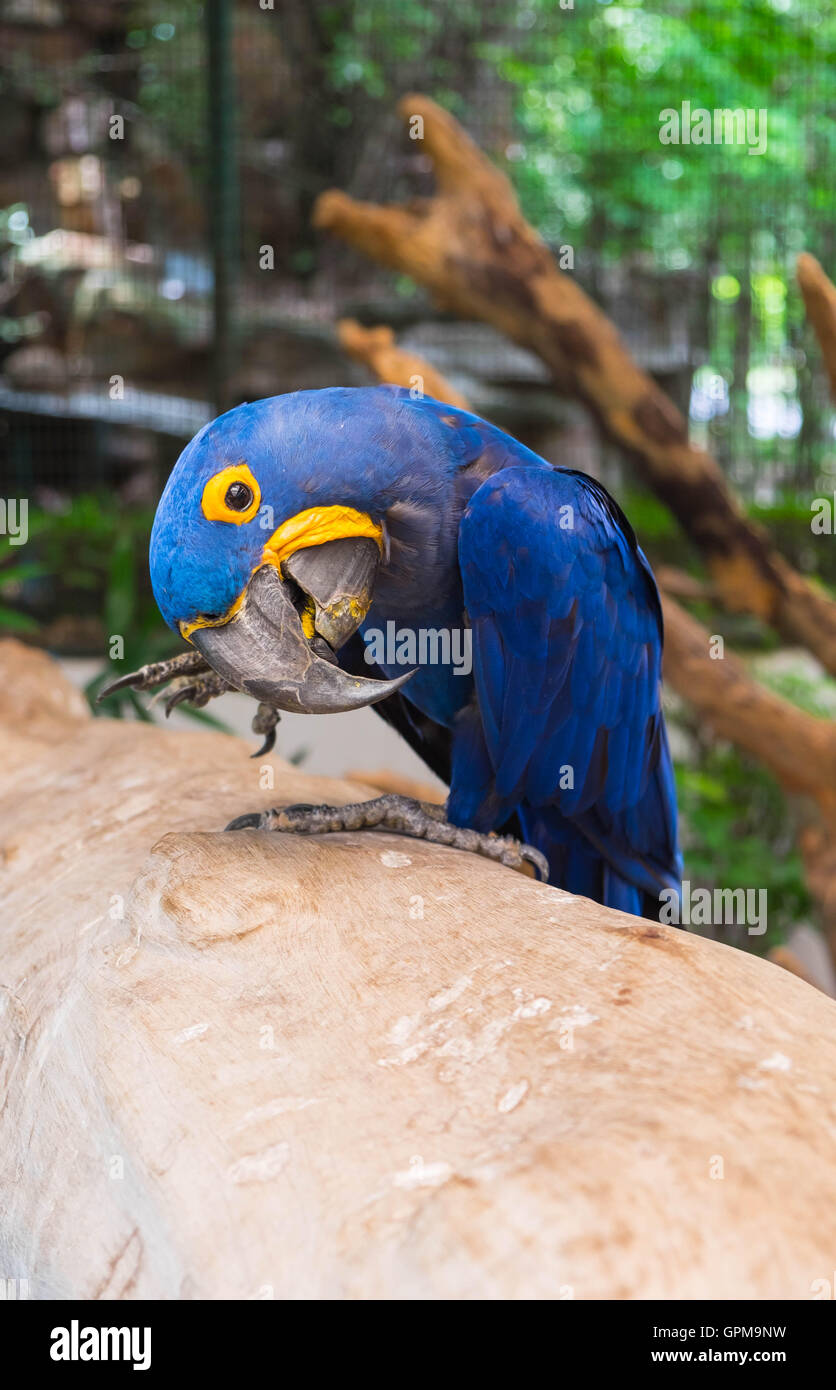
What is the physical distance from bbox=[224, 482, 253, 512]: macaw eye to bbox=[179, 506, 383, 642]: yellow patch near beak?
0.05 meters

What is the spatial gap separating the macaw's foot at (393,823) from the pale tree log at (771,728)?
123 centimetres

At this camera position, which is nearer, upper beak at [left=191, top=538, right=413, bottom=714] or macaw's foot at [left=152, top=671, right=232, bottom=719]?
upper beak at [left=191, top=538, right=413, bottom=714]

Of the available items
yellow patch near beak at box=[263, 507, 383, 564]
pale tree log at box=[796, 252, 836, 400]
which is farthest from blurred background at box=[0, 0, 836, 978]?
yellow patch near beak at box=[263, 507, 383, 564]

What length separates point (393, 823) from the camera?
159cm

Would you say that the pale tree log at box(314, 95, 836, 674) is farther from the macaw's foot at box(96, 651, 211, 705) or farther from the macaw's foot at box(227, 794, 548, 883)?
the macaw's foot at box(96, 651, 211, 705)

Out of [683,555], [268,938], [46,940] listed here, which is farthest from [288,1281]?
[683,555]

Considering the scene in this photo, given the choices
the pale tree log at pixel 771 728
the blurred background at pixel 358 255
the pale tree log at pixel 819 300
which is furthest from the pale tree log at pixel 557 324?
the blurred background at pixel 358 255

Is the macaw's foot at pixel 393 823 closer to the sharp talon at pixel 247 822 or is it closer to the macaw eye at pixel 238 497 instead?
the sharp talon at pixel 247 822

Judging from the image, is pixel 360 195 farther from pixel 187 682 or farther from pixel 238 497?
pixel 238 497

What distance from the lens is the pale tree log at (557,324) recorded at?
272cm

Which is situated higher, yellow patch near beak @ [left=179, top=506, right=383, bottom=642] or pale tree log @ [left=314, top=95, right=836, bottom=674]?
pale tree log @ [left=314, top=95, right=836, bottom=674]

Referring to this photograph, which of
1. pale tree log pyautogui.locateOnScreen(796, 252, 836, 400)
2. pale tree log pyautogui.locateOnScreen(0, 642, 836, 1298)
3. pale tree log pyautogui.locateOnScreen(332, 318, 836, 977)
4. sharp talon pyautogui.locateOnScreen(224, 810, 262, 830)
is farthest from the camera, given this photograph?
pale tree log pyautogui.locateOnScreen(332, 318, 836, 977)

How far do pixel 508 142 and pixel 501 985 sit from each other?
13.9 feet

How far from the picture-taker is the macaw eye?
1.16 m
